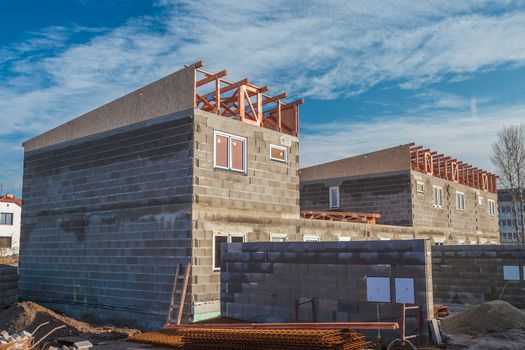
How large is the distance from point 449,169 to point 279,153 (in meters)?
20.0

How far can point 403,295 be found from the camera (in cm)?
1064

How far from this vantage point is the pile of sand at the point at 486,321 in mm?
12156

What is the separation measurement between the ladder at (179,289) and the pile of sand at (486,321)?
22.5 feet

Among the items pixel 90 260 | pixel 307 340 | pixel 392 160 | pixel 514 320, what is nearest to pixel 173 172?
pixel 90 260

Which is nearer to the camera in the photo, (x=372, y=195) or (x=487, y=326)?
(x=487, y=326)

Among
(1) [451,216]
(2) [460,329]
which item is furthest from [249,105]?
(1) [451,216]

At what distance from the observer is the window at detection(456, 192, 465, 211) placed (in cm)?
3416

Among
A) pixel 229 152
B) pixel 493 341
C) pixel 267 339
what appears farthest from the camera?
pixel 229 152

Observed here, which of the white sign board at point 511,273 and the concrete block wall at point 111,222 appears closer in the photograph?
the concrete block wall at point 111,222

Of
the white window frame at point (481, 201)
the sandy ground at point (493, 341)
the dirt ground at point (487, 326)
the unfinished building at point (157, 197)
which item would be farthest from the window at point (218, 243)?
the white window frame at point (481, 201)

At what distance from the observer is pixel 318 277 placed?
12.2 meters

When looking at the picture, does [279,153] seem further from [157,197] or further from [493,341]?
[493,341]

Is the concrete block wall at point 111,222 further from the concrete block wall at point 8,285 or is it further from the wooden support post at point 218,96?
the wooden support post at point 218,96

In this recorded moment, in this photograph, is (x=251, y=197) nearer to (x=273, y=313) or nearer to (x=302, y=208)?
(x=273, y=313)
